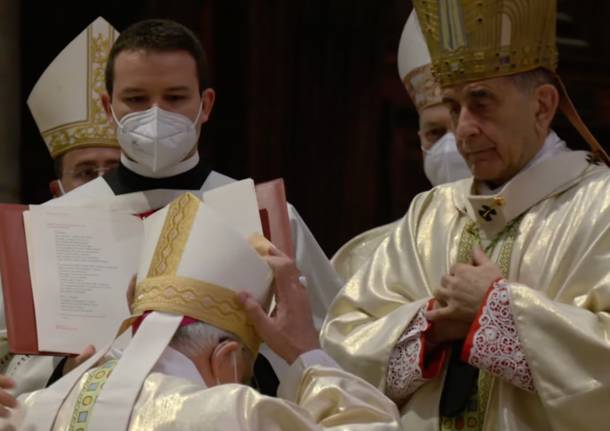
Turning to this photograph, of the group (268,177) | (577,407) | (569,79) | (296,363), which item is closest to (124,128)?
(296,363)

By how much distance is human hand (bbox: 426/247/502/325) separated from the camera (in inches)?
148

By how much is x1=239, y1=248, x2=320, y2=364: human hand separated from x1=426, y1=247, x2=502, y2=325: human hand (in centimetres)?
58

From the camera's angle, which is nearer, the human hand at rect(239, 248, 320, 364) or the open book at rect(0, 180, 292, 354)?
the human hand at rect(239, 248, 320, 364)

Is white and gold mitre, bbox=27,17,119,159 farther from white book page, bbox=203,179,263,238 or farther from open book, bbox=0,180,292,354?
white book page, bbox=203,179,263,238

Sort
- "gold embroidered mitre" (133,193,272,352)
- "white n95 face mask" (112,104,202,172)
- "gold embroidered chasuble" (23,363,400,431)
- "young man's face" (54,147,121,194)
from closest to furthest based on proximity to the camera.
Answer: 1. "gold embroidered chasuble" (23,363,400,431)
2. "gold embroidered mitre" (133,193,272,352)
3. "white n95 face mask" (112,104,202,172)
4. "young man's face" (54,147,121,194)

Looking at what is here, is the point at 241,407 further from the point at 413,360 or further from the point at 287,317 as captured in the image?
the point at 413,360

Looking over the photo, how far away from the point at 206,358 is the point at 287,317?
23 cm

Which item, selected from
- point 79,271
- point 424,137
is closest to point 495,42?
point 79,271

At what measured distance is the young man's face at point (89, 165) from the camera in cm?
503

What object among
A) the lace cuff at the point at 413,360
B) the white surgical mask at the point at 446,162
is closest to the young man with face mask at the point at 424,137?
the white surgical mask at the point at 446,162

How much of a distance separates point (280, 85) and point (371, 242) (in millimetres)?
1935

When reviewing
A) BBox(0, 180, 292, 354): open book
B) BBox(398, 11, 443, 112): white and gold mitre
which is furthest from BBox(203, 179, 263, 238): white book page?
BBox(398, 11, 443, 112): white and gold mitre

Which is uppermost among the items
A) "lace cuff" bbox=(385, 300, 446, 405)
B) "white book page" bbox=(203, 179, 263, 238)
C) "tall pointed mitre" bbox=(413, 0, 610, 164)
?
"tall pointed mitre" bbox=(413, 0, 610, 164)

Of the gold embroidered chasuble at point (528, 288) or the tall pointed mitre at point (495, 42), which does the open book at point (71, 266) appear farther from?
the tall pointed mitre at point (495, 42)
